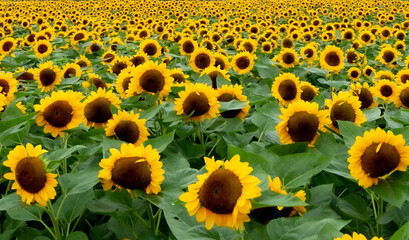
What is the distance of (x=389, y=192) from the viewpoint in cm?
159

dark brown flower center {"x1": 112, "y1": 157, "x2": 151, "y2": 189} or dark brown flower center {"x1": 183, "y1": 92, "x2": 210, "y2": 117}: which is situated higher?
dark brown flower center {"x1": 112, "y1": 157, "x2": 151, "y2": 189}

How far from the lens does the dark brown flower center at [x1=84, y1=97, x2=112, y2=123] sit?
2377 mm

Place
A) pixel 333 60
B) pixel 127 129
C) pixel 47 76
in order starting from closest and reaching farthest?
pixel 127 129 < pixel 47 76 < pixel 333 60

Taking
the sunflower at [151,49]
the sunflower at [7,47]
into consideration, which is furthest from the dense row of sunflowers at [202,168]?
the sunflower at [7,47]

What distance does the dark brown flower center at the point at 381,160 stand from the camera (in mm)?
1597

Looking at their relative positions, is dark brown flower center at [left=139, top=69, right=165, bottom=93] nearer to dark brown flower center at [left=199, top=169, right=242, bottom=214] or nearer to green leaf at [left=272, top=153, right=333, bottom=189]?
green leaf at [left=272, top=153, right=333, bottom=189]

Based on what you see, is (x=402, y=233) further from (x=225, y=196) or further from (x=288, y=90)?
(x=288, y=90)

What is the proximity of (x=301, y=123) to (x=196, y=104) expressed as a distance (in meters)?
0.63

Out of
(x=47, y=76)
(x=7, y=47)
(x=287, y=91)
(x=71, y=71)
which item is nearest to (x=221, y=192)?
(x=287, y=91)

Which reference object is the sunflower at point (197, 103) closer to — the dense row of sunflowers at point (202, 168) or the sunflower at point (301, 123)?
the dense row of sunflowers at point (202, 168)

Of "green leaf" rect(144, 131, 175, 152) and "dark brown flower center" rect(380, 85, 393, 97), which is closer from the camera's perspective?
"green leaf" rect(144, 131, 175, 152)

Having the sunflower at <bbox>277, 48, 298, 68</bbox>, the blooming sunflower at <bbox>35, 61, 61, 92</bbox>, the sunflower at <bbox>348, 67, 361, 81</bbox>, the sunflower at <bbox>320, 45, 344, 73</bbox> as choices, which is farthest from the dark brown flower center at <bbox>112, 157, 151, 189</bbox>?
the sunflower at <bbox>348, 67, 361, 81</bbox>

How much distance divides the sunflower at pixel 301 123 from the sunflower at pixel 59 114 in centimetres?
108

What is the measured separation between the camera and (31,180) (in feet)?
5.15
